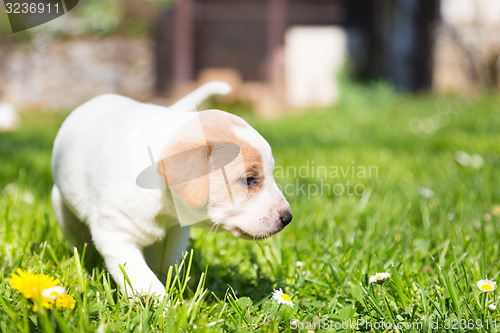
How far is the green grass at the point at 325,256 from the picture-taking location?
5.02 ft

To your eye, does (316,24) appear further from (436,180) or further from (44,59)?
(436,180)

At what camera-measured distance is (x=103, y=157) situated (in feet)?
5.51

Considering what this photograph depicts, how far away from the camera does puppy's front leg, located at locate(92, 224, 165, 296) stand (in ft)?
5.27

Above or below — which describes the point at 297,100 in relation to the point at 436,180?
below

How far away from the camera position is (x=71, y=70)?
10953 mm

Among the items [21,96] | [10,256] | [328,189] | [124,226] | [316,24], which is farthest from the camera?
[316,24]

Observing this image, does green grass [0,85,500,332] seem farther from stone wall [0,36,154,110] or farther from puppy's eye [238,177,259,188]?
stone wall [0,36,154,110]

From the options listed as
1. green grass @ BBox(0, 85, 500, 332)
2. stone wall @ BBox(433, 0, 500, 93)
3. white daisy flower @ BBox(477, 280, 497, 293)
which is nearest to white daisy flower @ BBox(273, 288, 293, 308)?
green grass @ BBox(0, 85, 500, 332)

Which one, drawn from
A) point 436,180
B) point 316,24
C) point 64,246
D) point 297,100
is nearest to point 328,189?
point 436,180

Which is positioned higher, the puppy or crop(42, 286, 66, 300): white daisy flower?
the puppy

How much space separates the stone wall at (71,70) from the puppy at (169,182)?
9.43m

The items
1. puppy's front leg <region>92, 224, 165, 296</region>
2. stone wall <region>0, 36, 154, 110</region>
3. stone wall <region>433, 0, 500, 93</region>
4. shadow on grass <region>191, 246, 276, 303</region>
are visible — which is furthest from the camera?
stone wall <region>0, 36, 154, 110</region>

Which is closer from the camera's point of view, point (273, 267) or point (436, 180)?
point (273, 267)

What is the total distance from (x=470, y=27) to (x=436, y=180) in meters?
6.94
